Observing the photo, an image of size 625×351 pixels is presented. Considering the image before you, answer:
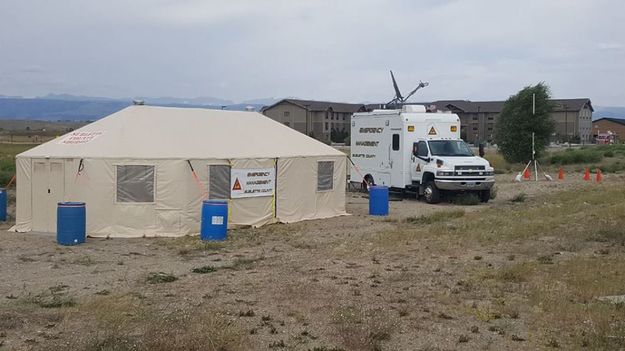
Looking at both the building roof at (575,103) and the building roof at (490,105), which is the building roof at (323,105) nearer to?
the building roof at (490,105)

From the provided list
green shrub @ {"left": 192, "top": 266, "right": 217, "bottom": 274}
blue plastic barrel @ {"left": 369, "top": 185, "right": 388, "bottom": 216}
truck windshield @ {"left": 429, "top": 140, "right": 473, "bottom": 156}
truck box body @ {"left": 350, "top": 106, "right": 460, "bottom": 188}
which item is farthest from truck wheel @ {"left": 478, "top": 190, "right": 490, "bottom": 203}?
green shrub @ {"left": 192, "top": 266, "right": 217, "bottom": 274}

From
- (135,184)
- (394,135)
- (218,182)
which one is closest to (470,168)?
(394,135)

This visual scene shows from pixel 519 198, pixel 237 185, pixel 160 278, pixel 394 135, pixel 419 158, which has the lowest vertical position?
pixel 160 278

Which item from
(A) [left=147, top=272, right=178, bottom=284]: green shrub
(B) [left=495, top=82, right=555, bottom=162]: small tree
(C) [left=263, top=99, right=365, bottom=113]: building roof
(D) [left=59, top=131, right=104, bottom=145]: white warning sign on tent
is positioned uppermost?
(C) [left=263, top=99, right=365, bottom=113]: building roof

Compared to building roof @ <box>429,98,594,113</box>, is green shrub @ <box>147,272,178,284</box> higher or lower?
lower

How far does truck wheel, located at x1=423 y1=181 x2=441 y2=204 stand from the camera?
22.2 metres

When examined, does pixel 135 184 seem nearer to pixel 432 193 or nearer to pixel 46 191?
pixel 46 191

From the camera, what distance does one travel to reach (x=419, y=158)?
2262 cm

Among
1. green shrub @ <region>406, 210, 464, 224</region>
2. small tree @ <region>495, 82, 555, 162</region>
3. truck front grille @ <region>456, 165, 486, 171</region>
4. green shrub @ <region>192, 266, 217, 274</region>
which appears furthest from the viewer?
small tree @ <region>495, 82, 555, 162</region>

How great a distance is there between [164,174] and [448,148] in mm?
10695

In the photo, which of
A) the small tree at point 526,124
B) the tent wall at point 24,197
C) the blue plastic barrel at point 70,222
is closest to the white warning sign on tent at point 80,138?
the tent wall at point 24,197

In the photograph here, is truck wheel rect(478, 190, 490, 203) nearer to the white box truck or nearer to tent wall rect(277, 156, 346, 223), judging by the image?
the white box truck

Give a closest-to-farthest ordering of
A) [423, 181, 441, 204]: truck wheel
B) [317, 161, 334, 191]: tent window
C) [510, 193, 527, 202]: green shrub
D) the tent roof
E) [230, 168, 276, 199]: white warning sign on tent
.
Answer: the tent roof
[230, 168, 276, 199]: white warning sign on tent
[317, 161, 334, 191]: tent window
[423, 181, 441, 204]: truck wheel
[510, 193, 527, 202]: green shrub

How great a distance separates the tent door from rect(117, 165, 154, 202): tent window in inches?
57.9
